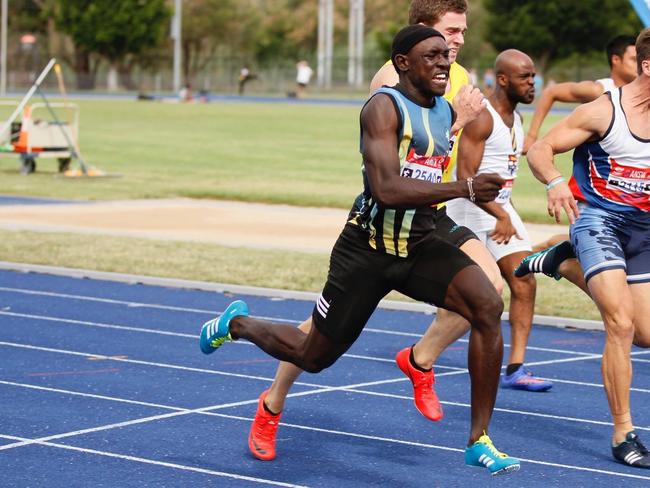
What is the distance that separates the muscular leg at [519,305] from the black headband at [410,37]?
2.89 meters

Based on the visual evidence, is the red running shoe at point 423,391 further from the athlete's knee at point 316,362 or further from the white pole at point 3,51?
the white pole at point 3,51

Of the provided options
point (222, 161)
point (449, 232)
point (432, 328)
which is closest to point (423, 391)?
point (432, 328)

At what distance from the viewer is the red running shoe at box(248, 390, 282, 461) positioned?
6.75 meters

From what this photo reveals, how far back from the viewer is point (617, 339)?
6.88 metres

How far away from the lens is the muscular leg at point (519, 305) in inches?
351

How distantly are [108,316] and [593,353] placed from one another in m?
3.87

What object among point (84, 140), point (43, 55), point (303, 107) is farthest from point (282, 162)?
point (43, 55)

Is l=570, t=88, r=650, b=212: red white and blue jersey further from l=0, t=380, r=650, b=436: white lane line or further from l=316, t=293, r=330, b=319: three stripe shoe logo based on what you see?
l=316, t=293, r=330, b=319: three stripe shoe logo

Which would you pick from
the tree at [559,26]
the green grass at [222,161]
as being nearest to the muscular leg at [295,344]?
the green grass at [222,161]

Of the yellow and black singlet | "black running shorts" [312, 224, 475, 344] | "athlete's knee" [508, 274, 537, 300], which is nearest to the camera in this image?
the yellow and black singlet

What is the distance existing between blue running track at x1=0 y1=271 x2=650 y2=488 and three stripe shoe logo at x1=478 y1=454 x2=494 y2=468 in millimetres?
355

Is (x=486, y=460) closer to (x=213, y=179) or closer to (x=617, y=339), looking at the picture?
(x=617, y=339)

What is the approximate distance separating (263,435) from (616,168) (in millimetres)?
2232

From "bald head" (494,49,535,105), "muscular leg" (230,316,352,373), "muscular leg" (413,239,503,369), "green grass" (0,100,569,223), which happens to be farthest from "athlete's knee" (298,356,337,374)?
"green grass" (0,100,569,223)
